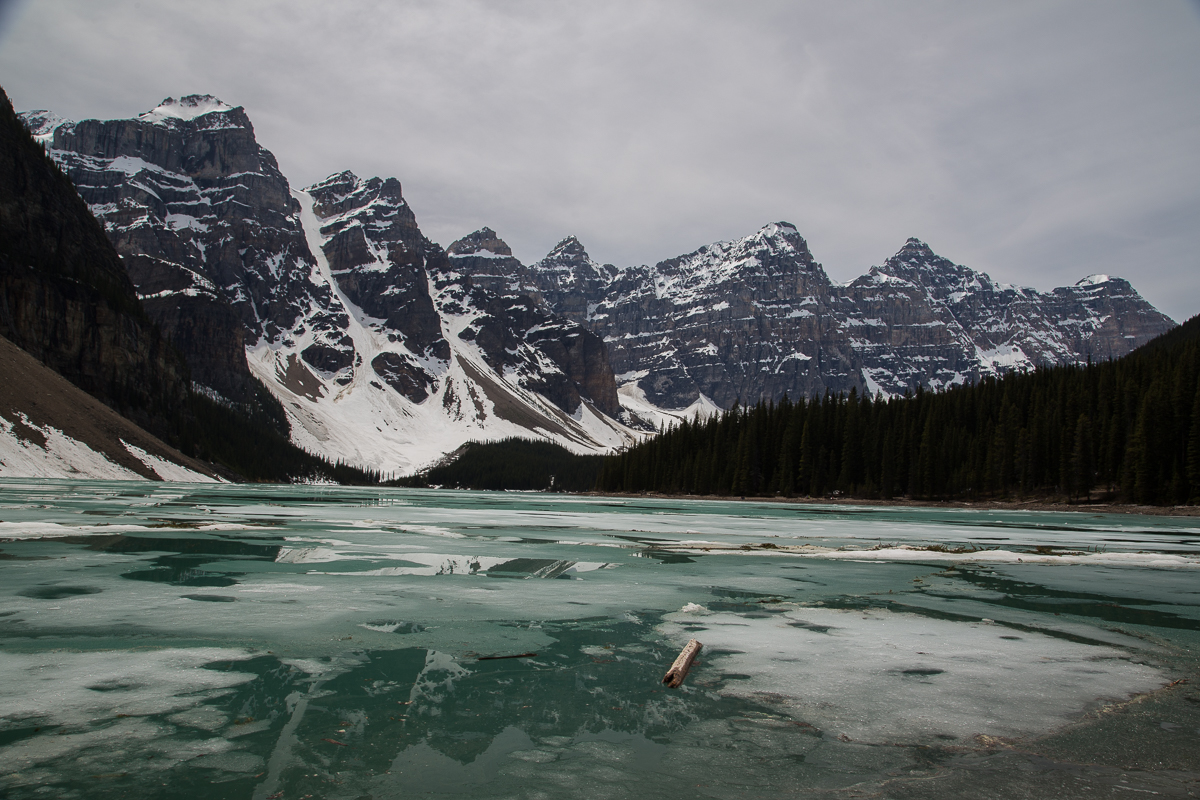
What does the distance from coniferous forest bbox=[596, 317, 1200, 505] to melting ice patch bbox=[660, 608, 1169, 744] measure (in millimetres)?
62554

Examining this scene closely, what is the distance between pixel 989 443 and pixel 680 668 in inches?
3398

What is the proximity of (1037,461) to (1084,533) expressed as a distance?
A: 4796 centimetres

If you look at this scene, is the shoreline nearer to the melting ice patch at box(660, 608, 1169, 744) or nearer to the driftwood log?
the melting ice patch at box(660, 608, 1169, 744)

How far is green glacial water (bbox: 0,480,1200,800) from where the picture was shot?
5.27 m

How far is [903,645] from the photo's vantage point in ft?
31.4

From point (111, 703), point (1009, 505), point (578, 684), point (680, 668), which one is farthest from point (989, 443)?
point (111, 703)

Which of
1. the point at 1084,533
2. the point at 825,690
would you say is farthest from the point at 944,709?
the point at 1084,533

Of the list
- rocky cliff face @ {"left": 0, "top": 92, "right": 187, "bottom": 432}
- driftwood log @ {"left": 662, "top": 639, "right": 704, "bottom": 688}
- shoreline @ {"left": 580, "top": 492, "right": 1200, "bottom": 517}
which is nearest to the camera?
driftwood log @ {"left": 662, "top": 639, "right": 704, "bottom": 688}

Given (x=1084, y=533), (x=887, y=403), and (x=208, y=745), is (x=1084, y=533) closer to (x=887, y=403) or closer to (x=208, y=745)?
(x=208, y=745)

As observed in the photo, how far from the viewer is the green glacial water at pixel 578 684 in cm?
527

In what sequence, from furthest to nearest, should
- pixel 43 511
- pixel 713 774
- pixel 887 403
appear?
pixel 887 403 < pixel 43 511 < pixel 713 774

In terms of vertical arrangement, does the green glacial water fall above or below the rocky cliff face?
below

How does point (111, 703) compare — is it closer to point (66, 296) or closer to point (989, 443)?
point (989, 443)

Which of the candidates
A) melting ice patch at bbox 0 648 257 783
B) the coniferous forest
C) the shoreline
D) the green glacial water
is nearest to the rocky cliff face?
the coniferous forest
